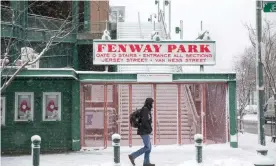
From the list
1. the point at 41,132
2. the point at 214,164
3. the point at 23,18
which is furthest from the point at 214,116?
the point at 23,18

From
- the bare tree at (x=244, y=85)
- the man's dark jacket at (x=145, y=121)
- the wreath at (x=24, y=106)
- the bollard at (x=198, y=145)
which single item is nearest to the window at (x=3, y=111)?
the wreath at (x=24, y=106)

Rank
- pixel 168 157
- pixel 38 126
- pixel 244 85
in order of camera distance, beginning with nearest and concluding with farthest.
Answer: pixel 168 157, pixel 38 126, pixel 244 85

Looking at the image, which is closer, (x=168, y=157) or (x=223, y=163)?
(x=223, y=163)

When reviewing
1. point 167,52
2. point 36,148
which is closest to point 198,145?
point 36,148

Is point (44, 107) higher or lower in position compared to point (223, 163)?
higher

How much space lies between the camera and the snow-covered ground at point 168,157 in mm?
13300

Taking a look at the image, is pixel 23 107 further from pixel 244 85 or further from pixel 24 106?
pixel 244 85

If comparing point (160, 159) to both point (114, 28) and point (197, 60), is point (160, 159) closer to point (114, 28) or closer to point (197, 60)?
point (197, 60)

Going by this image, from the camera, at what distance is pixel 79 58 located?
29.0m

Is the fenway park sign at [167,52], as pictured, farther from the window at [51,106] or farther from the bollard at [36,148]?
the bollard at [36,148]

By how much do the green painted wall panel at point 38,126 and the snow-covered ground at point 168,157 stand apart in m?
1.01

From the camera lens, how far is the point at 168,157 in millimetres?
15023

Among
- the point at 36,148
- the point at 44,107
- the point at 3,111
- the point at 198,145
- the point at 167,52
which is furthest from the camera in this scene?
the point at 167,52

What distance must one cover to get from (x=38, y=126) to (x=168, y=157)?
5.02 metres
